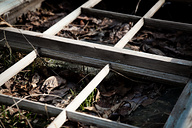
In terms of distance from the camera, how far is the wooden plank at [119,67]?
2.21m

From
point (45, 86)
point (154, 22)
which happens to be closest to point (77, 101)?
point (45, 86)

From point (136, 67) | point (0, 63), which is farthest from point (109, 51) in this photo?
point (0, 63)

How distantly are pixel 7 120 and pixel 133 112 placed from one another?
0.98m

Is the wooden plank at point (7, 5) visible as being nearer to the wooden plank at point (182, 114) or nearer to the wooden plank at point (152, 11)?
the wooden plank at point (152, 11)

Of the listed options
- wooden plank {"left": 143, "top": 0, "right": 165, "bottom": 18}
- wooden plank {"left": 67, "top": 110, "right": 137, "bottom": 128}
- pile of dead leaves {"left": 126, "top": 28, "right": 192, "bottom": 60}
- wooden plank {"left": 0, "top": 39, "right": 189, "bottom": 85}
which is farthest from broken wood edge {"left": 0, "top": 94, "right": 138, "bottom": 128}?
wooden plank {"left": 143, "top": 0, "right": 165, "bottom": 18}

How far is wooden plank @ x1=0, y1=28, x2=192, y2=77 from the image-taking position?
7.15ft

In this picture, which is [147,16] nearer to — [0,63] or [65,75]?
[65,75]

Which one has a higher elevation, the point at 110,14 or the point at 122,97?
the point at 110,14

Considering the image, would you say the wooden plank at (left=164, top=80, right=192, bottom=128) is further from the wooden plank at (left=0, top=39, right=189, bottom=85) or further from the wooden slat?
the wooden slat

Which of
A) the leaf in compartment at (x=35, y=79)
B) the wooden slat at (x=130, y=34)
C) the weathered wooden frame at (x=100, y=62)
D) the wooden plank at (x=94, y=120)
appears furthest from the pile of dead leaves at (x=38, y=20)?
the wooden plank at (x=94, y=120)

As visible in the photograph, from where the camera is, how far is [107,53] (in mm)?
2354

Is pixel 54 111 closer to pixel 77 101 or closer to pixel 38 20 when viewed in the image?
pixel 77 101

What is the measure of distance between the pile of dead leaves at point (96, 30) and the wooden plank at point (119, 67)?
73cm

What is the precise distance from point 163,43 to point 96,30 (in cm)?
82
